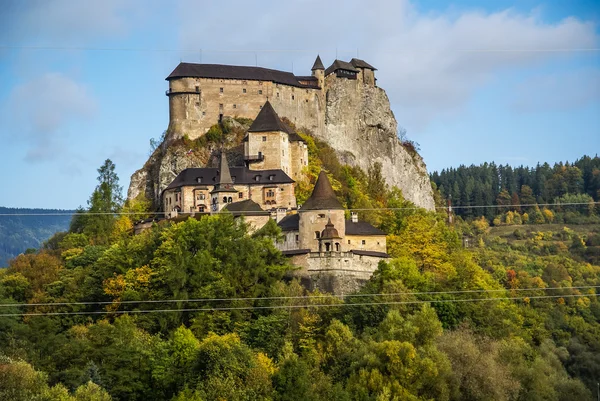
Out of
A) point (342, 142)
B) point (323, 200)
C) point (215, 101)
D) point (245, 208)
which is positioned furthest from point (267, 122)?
point (323, 200)

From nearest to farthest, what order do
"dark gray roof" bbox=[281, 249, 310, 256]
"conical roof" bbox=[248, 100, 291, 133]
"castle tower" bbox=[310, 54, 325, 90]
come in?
"dark gray roof" bbox=[281, 249, 310, 256] < "conical roof" bbox=[248, 100, 291, 133] < "castle tower" bbox=[310, 54, 325, 90]

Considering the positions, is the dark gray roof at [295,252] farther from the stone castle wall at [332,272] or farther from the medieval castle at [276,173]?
the stone castle wall at [332,272]

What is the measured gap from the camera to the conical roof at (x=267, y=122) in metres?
103

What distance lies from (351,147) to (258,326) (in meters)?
51.8

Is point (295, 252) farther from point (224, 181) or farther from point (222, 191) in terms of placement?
point (224, 181)

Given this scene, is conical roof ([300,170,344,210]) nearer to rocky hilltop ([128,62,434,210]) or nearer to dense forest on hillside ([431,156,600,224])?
rocky hilltop ([128,62,434,210])

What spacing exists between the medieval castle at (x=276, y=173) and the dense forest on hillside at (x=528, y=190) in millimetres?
55394

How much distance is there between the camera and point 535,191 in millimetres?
186000

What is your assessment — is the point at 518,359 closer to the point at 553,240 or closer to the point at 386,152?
the point at 386,152

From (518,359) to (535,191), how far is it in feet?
378

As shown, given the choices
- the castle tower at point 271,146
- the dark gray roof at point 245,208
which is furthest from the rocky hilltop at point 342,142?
the dark gray roof at point 245,208

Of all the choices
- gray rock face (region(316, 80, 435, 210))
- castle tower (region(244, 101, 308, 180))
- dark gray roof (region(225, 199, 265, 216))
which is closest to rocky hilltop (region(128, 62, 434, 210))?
gray rock face (region(316, 80, 435, 210))

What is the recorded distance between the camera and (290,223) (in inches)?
3329

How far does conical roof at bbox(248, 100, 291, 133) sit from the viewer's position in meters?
103
